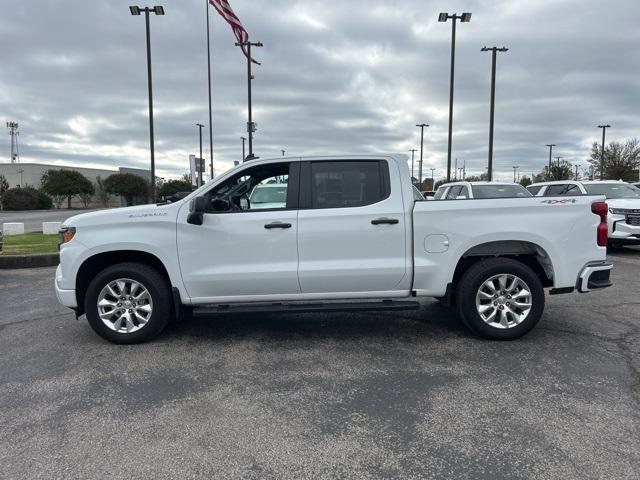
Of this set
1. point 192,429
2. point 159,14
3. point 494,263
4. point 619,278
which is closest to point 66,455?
point 192,429

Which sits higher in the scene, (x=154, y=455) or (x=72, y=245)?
(x=72, y=245)

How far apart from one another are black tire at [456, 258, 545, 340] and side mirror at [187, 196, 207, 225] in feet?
8.90

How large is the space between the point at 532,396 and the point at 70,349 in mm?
4384

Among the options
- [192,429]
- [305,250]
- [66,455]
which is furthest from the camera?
[305,250]

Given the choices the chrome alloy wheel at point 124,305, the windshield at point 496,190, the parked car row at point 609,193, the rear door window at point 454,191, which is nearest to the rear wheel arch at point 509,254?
Result: the chrome alloy wheel at point 124,305

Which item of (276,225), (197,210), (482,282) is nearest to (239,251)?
(276,225)

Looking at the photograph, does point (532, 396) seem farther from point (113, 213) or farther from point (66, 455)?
point (113, 213)

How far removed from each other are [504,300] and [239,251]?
273cm

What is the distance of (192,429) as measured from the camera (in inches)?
132

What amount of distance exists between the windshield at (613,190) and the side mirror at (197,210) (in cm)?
1085

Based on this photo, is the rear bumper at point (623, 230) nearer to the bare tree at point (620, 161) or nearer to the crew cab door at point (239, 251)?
the crew cab door at point (239, 251)

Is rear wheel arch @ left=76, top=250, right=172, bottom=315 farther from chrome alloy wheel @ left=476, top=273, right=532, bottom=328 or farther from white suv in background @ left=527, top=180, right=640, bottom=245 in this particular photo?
white suv in background @ left=527, top=180, right=640, bottom=245

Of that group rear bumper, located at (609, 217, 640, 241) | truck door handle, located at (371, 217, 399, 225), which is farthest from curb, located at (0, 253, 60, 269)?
rear bumper, located at (609, 217, 640, 241)

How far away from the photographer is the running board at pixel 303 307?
16.1 feet
